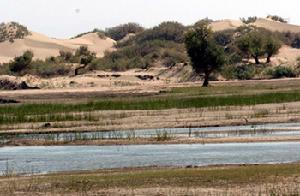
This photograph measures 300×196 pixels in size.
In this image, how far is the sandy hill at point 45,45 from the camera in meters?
136

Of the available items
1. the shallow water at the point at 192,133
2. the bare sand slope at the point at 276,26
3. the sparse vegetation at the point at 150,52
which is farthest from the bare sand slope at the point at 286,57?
the shallow water at the point at 192,133

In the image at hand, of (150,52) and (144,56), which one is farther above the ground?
(150,52)

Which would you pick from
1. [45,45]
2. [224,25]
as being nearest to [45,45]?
[45,45]

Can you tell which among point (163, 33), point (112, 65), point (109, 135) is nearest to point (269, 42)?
point (112, 65)

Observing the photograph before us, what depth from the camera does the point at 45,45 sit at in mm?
145625

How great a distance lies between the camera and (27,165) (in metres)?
28.2

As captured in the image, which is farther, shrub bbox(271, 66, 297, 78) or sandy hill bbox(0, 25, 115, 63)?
sandy hill bbox(0, 25, 115, 63)

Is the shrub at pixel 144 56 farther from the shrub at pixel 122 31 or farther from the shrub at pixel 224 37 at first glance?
the shrub at pixel 122 31

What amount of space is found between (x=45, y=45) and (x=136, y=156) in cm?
11797

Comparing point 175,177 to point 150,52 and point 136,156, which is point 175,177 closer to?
point 136,156

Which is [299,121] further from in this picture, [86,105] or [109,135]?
[86,105]

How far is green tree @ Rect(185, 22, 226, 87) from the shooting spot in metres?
74.1

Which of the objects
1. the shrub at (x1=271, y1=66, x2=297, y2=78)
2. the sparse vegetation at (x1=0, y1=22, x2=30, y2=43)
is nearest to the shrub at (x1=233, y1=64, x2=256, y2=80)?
the shrub at (x1=271, y1=66, x2=297, y2=78)

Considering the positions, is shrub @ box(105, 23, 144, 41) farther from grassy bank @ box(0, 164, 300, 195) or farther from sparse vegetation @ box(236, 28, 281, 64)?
grassy bank @ box(0, 164, 300, 195)
